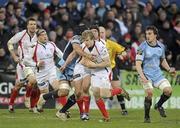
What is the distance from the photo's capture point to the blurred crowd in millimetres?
23609

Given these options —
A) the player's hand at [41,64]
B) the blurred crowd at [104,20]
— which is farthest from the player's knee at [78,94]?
the blurred crowd at [104,20]

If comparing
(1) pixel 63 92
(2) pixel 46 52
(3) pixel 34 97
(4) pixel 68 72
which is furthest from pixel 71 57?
(3) pixel 34 97

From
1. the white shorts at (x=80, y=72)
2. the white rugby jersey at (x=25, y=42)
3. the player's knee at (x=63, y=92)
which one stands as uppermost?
the white rugby jersey at (x=25, y=42)

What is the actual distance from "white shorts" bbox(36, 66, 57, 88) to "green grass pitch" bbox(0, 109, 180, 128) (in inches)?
33.4

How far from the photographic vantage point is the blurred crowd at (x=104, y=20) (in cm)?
2361

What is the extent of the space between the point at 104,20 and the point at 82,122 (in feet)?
29.7

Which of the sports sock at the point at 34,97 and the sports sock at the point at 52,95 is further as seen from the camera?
Answer: the sports sock at the point at 34,97

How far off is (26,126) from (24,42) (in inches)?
174

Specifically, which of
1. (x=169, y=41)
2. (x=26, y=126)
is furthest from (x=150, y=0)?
(x=26, y=126)

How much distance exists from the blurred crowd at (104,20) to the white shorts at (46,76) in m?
3.66

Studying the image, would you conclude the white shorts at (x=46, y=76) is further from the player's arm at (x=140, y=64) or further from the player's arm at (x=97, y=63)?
the player's arm at (x=140, y=64)

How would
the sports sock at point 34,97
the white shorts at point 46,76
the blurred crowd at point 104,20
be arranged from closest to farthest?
1. the white shorts at point 46,76
2. the sports sock at point 34,97
3. the blurred crowd at point 104,20

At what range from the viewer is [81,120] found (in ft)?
56.0

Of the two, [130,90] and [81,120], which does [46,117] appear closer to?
[81,120]
